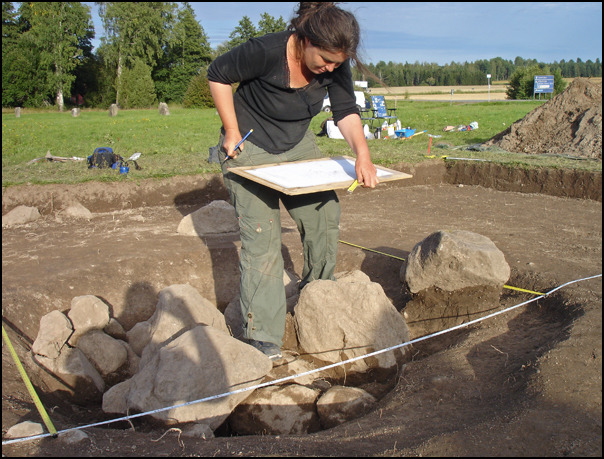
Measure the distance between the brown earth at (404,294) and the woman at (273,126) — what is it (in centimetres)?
101

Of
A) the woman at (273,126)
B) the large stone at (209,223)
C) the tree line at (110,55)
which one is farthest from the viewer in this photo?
the tree line at (110,55)

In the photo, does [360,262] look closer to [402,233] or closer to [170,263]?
[402,233]

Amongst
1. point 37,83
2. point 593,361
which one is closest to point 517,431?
point 593,361

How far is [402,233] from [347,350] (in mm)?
2547

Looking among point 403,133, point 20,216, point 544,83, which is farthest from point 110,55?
point 20,216

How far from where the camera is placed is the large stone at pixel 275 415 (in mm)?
3363

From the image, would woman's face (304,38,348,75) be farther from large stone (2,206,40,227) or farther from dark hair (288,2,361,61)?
large stone (2,206,40,227)

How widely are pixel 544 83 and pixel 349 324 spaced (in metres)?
38.9

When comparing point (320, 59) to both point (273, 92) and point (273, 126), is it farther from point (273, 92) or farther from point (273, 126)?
point (273, 126)

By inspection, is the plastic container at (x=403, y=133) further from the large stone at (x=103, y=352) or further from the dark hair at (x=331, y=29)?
the dark hair at (x=331, y=29)

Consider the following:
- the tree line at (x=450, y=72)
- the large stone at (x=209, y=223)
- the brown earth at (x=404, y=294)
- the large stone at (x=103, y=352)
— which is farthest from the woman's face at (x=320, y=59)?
the tree line at (x=450, y=72)

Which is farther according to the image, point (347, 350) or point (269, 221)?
point (347, 350)

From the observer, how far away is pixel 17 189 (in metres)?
7.59

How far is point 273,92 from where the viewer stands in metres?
3.47
